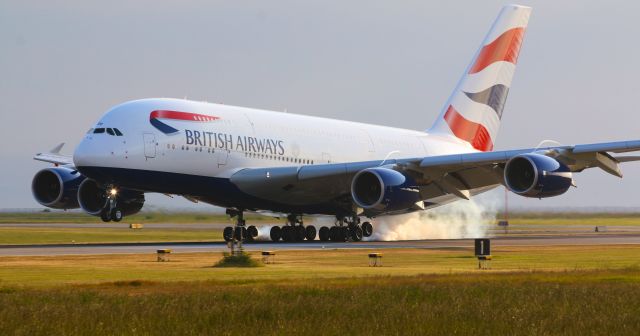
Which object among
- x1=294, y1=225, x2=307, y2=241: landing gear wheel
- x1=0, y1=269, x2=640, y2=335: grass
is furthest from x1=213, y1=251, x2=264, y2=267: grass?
x1=294, y1=225, x2=307, y2=241: landing gear wheel

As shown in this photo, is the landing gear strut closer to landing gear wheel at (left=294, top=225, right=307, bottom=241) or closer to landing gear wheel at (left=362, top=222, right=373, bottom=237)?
landing gear wheel at (left=294, top=225, right=307, bottom=241)

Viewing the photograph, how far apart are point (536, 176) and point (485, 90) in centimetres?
1704

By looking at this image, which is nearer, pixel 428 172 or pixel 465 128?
pixel 428 172

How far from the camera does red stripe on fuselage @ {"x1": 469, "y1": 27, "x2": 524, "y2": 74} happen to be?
5588 cm

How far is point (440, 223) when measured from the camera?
55062 mm

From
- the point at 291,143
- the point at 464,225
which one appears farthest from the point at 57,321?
the point at 464,225

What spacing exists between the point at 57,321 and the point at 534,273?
48.8 feet

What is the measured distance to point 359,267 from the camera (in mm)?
31547

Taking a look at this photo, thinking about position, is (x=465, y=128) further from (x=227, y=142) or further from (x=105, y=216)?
(x=105, y=216)

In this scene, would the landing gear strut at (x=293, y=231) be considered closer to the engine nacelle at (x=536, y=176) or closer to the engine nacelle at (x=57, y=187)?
the engine nacelle at (x=57, y=187)

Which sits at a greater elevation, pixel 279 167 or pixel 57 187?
pixel 279 167

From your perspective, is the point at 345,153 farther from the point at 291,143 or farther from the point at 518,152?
the point at 518,152

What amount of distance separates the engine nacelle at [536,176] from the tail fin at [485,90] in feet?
48.1

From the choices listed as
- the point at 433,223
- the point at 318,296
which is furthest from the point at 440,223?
the point at 318,296
